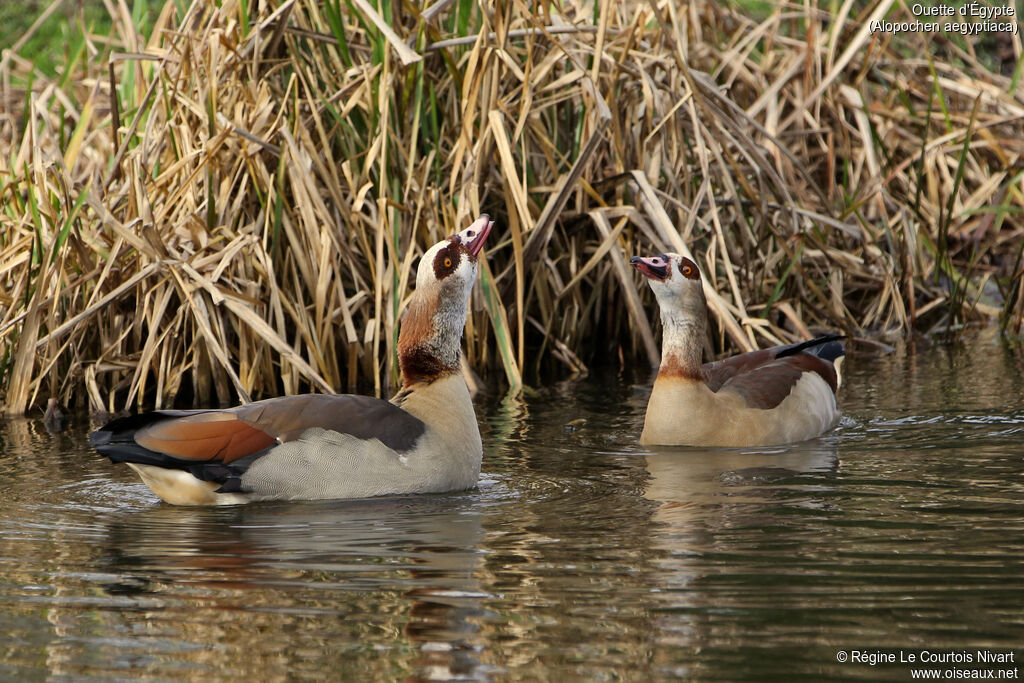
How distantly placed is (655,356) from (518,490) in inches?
140

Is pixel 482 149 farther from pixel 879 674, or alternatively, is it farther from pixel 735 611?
pixel 879 674

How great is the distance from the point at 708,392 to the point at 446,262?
5.94 feet

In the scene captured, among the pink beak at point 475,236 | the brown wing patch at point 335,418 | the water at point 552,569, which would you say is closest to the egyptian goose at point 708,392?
the water at point 552,569

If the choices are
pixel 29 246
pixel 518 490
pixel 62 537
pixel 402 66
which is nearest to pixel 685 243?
pixel 402 66

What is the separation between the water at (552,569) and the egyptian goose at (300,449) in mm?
100

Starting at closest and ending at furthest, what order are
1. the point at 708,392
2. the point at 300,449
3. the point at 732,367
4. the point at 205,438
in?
the point at 205,438 < the point at 300,449 < the point at 708,392 < the point at 732,367

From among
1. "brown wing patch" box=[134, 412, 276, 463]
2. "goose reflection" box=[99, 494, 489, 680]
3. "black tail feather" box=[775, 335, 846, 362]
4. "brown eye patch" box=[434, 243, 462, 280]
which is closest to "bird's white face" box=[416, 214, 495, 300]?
"brown eye patch" box=[434, 243, 462, 280]

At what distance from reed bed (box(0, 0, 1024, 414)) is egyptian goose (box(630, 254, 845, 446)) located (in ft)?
3.07

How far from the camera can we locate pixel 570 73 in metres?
8.87

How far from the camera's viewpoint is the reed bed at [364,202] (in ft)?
27.2

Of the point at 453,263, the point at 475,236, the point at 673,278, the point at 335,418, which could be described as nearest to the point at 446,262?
the point at 453,263

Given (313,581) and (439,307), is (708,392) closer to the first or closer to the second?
(439,307)

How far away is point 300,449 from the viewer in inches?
228

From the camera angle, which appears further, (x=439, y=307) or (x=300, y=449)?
(x=439, y=307)
